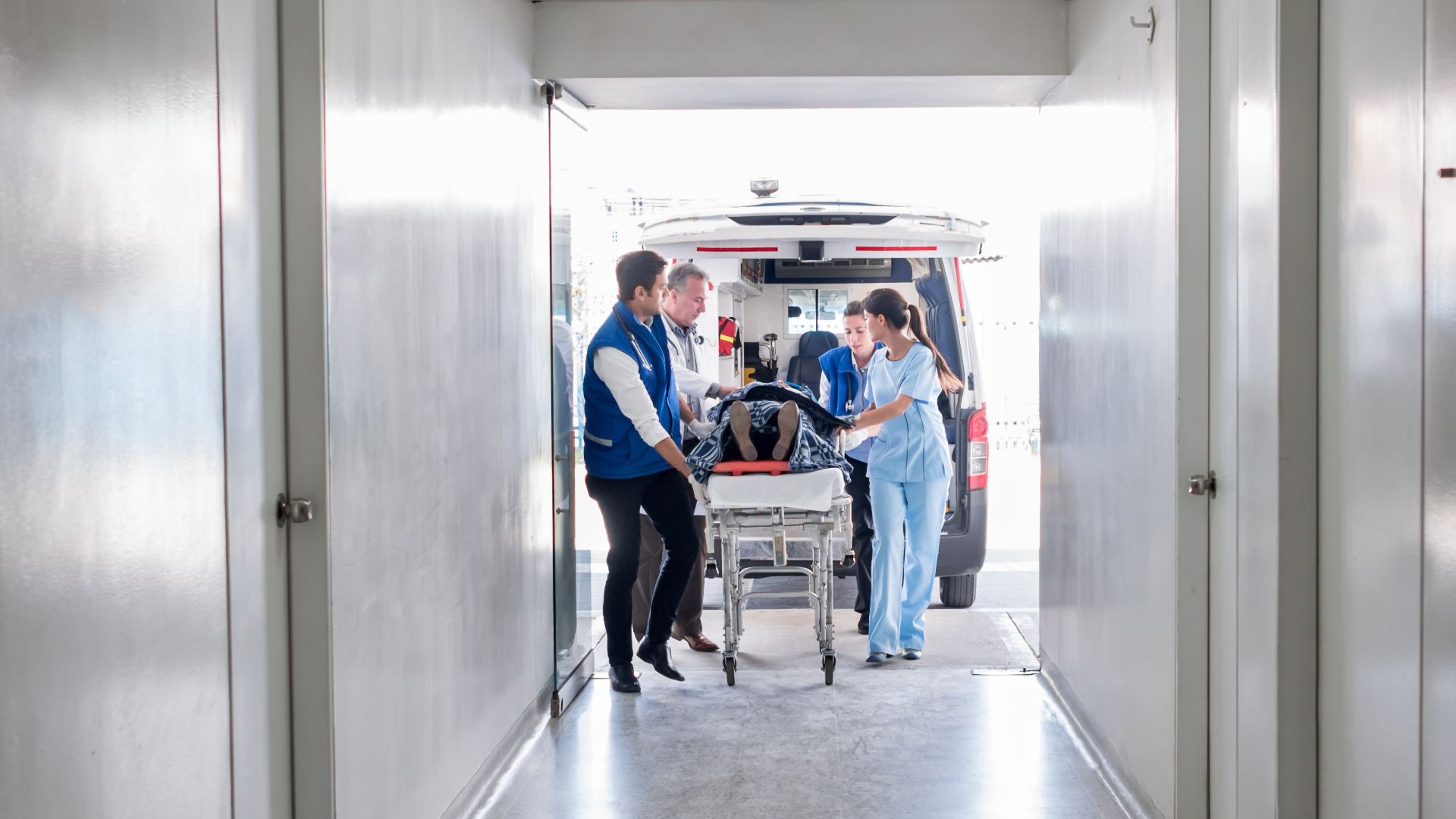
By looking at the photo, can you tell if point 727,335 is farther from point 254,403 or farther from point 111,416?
point 111,416

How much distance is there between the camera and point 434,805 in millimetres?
3033

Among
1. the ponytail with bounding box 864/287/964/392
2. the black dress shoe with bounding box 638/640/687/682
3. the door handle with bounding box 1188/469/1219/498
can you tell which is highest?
the ponytail with bounding box 864/287/964/392

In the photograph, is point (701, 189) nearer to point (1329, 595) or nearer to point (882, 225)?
point (882, 225)

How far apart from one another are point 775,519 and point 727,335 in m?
2.38

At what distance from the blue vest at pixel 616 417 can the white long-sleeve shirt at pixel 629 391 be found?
43 millimetres

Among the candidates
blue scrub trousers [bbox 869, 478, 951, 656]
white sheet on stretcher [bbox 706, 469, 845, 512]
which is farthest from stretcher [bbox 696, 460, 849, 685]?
blue scrub trousers [bbox 869, 478, 951, 656]

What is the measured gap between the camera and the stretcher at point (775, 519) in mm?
4531

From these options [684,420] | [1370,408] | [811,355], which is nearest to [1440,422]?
[1370,408]

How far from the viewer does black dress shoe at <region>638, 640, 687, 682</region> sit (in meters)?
4.79

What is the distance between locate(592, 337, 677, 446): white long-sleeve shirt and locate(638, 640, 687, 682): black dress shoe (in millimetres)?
993

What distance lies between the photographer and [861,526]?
19.0ft

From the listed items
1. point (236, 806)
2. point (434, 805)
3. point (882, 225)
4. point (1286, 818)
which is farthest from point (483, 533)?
point (882, 225)

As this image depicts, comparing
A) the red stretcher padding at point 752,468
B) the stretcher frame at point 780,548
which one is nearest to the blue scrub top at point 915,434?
the stretcher frame at point 780,548

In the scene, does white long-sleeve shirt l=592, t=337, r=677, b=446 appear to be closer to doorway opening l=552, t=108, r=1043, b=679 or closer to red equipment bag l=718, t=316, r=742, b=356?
doorway opening l=552, t=108, r=1043, b=679
